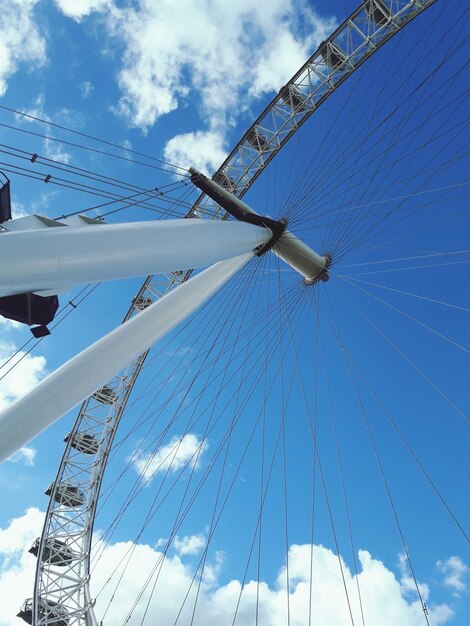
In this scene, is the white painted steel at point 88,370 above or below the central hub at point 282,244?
below

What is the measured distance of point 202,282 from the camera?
13992 mm

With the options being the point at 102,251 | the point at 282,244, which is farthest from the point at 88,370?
the point at 282,244

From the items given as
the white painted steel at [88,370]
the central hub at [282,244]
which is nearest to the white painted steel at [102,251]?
the white painted steel at [88,370]

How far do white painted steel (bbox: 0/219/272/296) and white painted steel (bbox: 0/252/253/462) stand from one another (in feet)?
6.45

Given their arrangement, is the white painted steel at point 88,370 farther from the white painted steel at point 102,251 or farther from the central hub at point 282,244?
the central hub at point 282,244

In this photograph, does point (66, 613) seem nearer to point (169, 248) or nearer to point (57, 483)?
point (57, 483)

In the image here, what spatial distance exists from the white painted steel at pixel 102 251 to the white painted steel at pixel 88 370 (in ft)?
6.45

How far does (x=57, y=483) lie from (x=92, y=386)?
2247 cm

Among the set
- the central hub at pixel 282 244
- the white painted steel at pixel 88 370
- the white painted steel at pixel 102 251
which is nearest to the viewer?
the white painted steel at pixel 102 251

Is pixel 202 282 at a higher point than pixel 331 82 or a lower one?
lower

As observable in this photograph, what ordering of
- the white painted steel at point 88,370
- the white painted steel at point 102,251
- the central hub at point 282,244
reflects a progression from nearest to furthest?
the white painted steel at point 102,251 → the white painted steel at point 88,370 → the central hub at point 282,244

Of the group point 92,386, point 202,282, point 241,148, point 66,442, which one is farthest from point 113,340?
point 66,442

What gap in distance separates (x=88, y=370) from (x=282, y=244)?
30.8 ft

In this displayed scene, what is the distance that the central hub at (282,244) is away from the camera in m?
17.1
